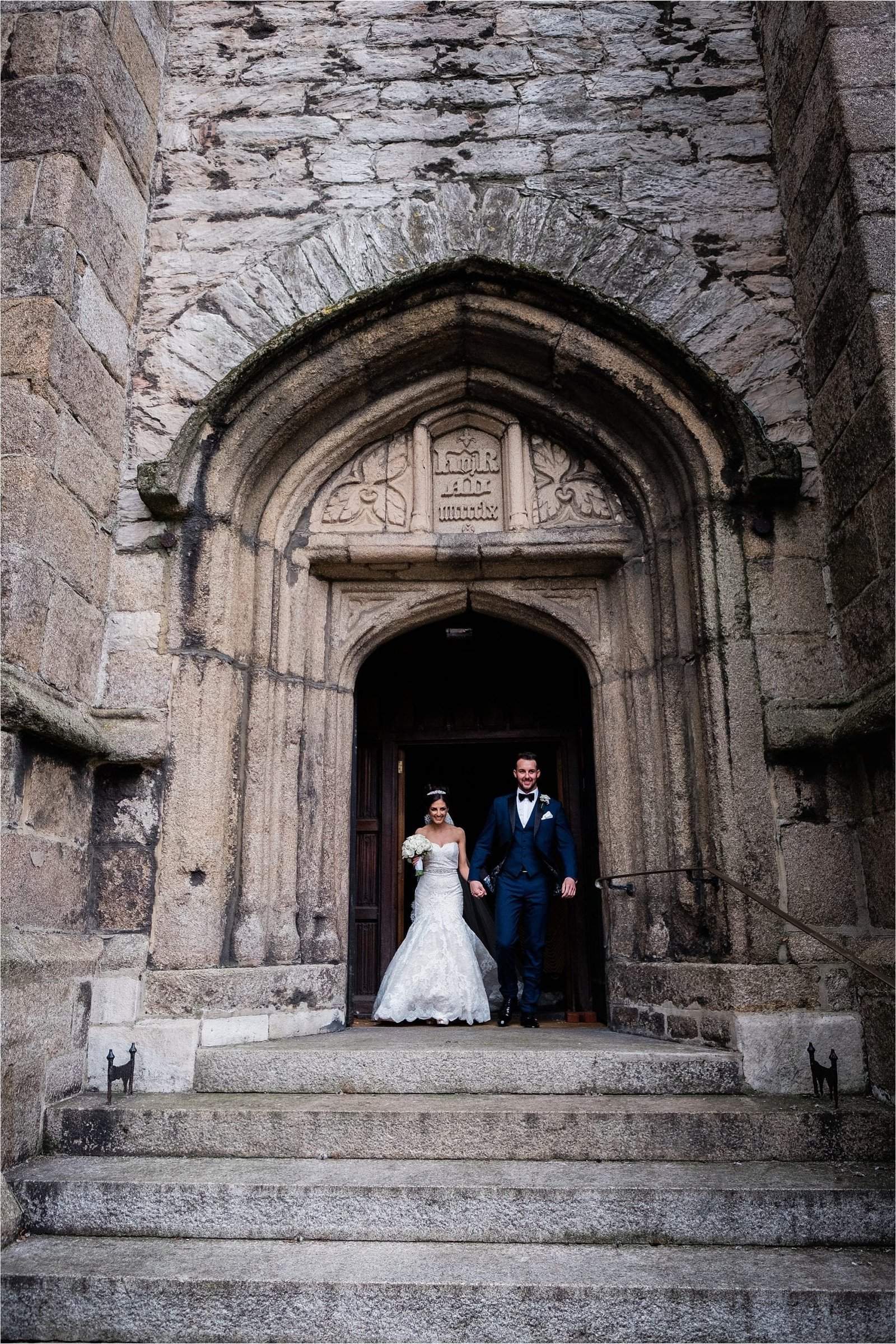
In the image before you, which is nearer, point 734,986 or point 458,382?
point 734,986

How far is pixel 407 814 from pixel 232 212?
577 centimetres

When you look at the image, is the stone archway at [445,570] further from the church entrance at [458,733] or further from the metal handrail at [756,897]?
the church entrance at [458,733]

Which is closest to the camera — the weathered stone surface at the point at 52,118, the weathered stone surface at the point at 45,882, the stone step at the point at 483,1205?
the stone step at the point at 483,1205

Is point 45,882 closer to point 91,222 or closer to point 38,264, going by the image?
point 38,264

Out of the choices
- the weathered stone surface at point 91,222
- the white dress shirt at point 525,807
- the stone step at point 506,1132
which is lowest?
the stone step at point 506,1132

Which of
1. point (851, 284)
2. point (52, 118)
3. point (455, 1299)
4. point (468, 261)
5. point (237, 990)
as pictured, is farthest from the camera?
point (468, 261)

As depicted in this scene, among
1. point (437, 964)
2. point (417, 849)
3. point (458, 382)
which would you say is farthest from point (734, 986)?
point (458, 382)

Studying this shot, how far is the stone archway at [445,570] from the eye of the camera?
4340mm

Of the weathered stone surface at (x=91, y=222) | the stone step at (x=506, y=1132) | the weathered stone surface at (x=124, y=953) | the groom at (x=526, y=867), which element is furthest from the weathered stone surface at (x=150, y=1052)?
the weathered stone surface at (x=91, y=222)

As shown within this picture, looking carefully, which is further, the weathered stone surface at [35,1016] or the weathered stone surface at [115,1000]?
the weathered stone surface at [115,1000]

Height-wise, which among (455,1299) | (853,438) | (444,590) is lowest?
(455,1299)

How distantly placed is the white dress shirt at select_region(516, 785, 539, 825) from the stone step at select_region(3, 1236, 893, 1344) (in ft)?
9.83

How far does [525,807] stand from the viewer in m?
5.54

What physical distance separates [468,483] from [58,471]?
222cm
